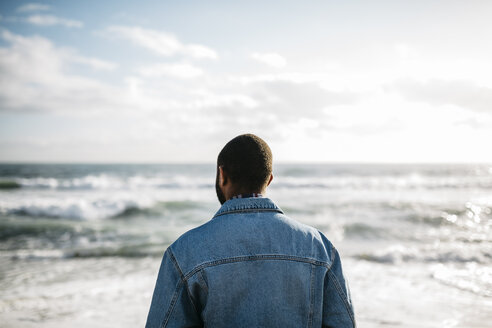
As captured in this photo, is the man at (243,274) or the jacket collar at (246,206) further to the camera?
the jacket collar at (246,206)

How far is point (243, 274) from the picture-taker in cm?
144

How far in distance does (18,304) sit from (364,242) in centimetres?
809

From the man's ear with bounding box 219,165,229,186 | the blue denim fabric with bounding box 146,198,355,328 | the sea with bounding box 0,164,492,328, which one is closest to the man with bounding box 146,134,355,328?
the blue denim fabric with bounding box 146,198,355,328

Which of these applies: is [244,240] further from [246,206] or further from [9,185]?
[9,185]

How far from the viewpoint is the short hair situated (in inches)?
63.0

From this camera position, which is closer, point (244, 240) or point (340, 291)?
point (244, 240)

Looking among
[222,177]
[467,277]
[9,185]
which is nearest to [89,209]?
[467,277]

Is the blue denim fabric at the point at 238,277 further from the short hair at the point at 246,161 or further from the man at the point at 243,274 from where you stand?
the short hair at the point at 246,161

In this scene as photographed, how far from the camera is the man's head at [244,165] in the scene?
5.25 feet

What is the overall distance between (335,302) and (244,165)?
78cm

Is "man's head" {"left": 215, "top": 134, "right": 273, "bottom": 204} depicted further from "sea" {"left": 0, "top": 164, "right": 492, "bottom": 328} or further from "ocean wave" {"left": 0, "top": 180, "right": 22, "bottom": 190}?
"ocean wave" {"left": 0, "top": 180, "right": 22, "bottom": 190}

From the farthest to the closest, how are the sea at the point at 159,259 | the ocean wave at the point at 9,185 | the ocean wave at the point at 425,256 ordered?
1. the ocean wave at the point at 9,185
2. the ocean wave at the point at 425,256
3. the sea at the point at 159,259

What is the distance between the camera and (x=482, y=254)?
7.83 metres

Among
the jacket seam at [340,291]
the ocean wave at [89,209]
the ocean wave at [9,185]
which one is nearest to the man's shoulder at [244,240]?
the jacket seam at [340,291]
